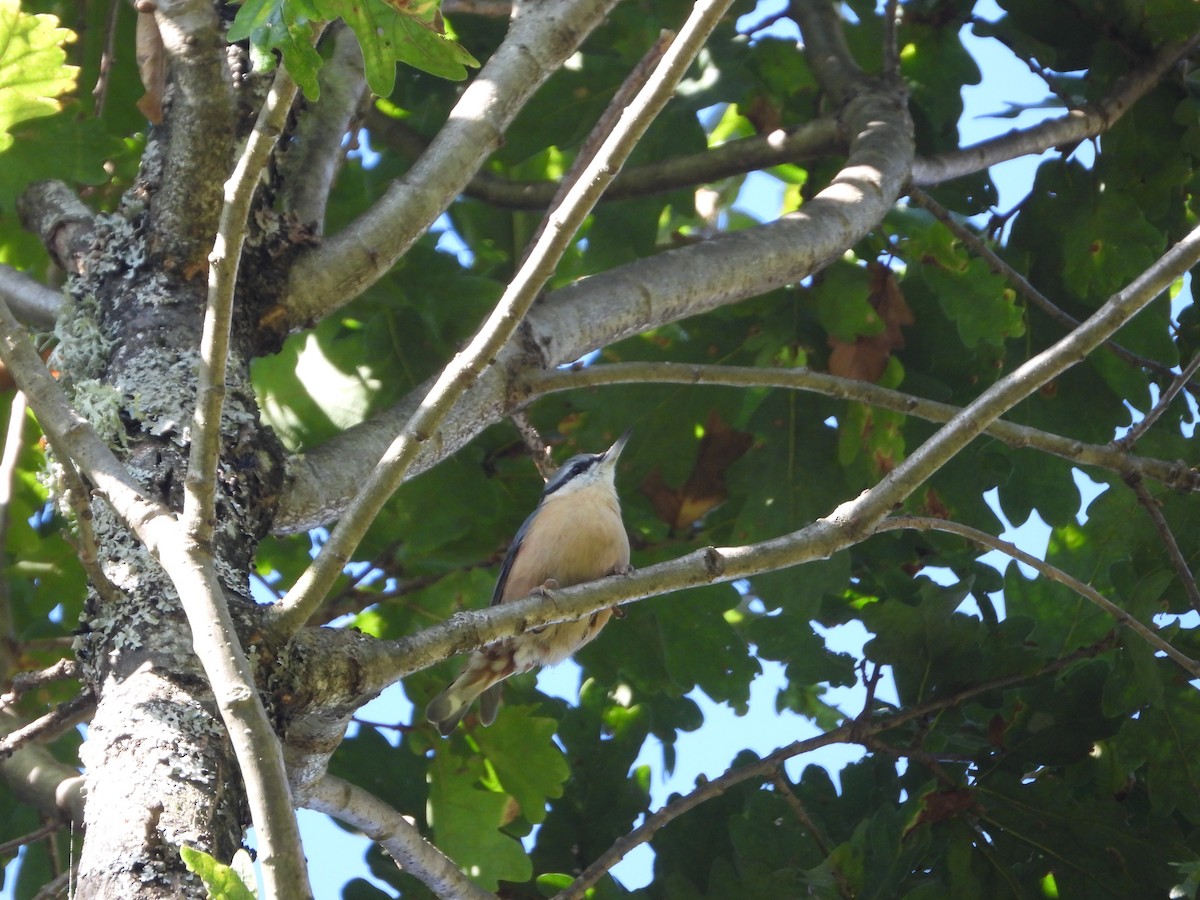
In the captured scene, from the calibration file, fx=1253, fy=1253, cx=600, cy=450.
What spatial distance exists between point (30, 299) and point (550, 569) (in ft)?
6.17

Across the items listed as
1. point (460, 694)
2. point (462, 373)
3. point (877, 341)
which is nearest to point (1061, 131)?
point (877, 341)

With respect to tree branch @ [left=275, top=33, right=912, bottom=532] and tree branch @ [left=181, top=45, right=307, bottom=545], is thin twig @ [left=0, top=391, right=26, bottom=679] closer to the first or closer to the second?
tree branch @ [left=275, top=33, right=912, bottom=532]

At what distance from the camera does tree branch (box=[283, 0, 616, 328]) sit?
9.57 ft

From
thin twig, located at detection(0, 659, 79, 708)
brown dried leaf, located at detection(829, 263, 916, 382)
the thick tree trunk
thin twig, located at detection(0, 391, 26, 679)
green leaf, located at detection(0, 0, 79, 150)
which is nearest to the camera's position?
the thick tree trunk

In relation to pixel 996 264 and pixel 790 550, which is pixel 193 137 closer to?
pixel 790 550

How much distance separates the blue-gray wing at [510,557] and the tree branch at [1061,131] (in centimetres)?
175

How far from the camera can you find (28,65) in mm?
2699

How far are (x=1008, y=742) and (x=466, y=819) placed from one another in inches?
67.8

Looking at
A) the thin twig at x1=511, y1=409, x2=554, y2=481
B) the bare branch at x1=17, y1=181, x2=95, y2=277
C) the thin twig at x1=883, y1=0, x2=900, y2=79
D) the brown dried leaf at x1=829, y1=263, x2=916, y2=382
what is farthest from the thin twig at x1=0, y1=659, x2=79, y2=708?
the thin twig at x1=883, y1=0, x2=900, y2=79

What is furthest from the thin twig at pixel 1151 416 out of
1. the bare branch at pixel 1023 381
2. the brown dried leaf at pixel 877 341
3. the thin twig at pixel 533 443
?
the thin twig at pixel 533 443

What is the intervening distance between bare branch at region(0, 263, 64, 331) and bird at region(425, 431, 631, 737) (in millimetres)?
1602

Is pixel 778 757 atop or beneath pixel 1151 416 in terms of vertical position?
beneath

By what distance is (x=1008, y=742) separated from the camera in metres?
3.64

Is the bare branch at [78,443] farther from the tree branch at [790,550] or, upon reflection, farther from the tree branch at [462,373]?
the tree branch at [790,550]
